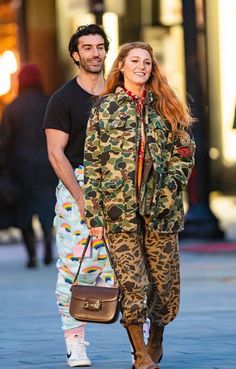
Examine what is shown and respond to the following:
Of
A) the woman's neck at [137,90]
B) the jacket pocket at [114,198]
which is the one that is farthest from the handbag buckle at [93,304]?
the woman's neck at [137,90]

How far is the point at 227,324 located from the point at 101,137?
250cm

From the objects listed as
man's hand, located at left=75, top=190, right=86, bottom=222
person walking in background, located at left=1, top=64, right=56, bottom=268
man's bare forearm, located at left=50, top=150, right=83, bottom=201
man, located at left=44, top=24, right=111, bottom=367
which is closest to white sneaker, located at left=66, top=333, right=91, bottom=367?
man, located at left=44, top=24, right=111, bottom=367

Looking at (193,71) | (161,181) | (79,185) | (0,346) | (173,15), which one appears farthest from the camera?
(173,15)

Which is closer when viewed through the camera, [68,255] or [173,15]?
[68,255]

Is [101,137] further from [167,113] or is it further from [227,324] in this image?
[227,324]

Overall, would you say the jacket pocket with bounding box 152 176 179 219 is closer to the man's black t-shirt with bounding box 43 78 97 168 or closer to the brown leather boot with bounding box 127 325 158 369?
the brown leather boot with bounding box 127 325 158 369

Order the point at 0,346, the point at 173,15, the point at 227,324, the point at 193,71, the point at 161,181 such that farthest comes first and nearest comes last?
the point at 173,15 → the point at 193,71 → the point at 227,324 → the point at 0,346 → the point at 161,181

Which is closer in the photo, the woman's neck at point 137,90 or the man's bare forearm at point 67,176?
the woman's neck at point 137,90

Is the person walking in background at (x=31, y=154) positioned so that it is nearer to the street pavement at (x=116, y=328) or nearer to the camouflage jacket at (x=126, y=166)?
the street pavement at (x=116, y=328)

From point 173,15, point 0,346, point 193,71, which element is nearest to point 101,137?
point 0,346

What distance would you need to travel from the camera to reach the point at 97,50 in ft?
27.2

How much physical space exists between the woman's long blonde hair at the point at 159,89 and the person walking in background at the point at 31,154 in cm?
632

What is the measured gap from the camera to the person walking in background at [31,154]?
14.0m

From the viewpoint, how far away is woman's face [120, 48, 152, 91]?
757 centimetres
